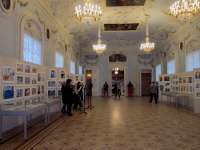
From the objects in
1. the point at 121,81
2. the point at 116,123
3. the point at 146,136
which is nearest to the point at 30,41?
the point at 116,123

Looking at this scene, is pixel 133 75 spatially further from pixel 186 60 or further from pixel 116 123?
pixel 116 123

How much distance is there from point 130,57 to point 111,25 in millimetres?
10179

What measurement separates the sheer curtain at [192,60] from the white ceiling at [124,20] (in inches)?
85.0

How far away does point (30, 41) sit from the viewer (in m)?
8.99

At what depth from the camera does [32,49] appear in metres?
9.23

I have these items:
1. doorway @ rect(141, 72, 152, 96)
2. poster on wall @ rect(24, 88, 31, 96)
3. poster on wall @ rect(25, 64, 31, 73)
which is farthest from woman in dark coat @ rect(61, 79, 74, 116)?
doorway @ rect(141, 72, 152, 96)

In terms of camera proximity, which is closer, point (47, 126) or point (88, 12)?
point (47, 126)

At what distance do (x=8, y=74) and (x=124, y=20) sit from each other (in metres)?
9.03

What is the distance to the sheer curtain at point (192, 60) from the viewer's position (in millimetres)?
12422

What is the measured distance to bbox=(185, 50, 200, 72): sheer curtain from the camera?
1242cm

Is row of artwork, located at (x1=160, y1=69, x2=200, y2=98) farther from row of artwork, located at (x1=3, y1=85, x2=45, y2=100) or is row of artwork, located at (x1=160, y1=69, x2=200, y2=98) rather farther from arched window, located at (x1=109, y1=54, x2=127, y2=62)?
arched window, located at (x1=109, y1=54, x2=127, y2=62)

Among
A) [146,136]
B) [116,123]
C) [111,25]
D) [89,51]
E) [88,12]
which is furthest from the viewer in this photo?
[89,51]

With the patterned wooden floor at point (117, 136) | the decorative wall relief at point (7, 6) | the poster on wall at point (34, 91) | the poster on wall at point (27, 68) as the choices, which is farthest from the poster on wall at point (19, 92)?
the decorative wall relief at point (7, 6)

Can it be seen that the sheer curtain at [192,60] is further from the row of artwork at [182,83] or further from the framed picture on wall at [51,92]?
the framed picture on wall at [51,92]
